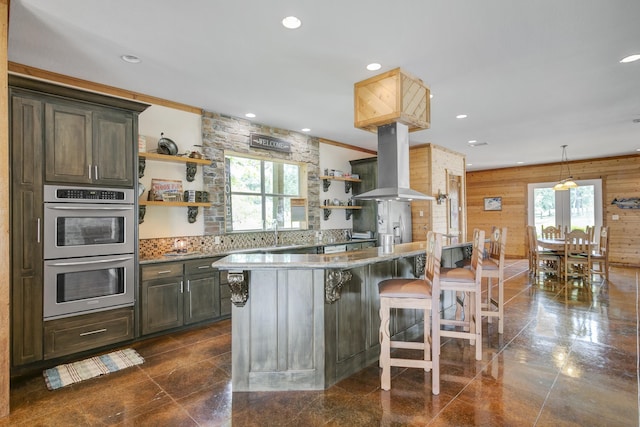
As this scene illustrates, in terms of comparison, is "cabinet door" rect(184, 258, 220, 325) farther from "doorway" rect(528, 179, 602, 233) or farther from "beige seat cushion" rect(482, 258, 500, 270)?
"doorway" rect(528, 179, 602, 233)

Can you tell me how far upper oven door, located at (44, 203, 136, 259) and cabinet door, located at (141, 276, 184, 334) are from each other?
0.50m

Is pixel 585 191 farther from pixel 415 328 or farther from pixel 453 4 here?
pixel 453 4

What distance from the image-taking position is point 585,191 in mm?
9180

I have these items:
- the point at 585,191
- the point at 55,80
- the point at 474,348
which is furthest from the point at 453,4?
the point at 585,191

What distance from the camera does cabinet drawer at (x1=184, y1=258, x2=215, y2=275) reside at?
3.96 meters

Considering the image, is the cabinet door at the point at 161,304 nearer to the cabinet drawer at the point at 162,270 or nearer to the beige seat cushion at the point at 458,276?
the cabinet drawer at the point at 162,270

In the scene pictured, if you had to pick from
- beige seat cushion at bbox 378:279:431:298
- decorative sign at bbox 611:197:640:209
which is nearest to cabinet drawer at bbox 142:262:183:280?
beige seat cushion at bbox 378:279:431:298

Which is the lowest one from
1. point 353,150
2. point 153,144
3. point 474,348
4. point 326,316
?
point 474,348

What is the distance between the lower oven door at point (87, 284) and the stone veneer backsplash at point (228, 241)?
0.61 metres

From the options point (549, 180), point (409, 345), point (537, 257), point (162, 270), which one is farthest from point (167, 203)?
point (549, 180)

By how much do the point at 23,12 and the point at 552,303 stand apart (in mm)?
7005

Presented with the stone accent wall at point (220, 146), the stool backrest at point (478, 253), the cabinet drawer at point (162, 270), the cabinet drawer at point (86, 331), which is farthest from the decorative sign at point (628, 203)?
the cabinet drawer at point (86, 331)

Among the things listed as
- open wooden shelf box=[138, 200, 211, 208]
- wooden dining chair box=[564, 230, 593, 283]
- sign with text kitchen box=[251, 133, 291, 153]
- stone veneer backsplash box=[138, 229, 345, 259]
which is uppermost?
sign with text kitchen box=[251, 133, 291, 153]

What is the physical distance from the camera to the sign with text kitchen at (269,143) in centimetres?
536
